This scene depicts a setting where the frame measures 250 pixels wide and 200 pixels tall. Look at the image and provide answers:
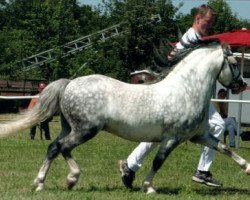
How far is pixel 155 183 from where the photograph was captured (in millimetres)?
10672

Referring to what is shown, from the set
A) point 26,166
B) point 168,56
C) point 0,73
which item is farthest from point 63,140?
point 0,73

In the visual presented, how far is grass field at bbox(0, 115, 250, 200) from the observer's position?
8992 mm

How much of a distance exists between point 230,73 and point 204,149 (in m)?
1.33

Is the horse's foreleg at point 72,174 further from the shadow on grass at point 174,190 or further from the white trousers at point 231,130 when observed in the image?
the white trousers at point 231,130

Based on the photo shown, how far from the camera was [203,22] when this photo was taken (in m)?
9.97

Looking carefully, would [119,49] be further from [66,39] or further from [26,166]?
[26,166]

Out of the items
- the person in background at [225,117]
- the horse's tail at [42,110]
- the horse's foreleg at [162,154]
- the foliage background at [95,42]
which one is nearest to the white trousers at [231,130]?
the person in background at [225,117]

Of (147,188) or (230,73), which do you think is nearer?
(147,188)

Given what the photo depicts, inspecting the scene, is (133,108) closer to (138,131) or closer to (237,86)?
(138,131)

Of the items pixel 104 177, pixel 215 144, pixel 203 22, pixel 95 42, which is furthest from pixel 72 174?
pixel 95 42

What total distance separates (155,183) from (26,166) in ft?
8.60

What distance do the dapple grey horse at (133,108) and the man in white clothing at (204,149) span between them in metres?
0.44

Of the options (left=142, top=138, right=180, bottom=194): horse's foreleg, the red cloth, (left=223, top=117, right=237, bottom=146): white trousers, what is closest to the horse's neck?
(left=142, top=138, right=180, bottom=194): horse's foreleg

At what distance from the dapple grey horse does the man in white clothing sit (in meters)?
0.44
